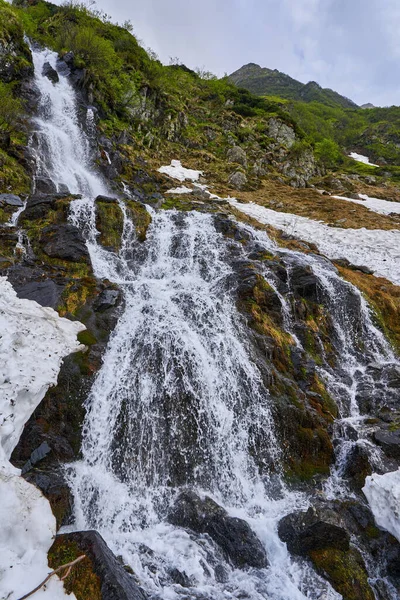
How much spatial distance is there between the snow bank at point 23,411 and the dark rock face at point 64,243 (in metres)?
2.52

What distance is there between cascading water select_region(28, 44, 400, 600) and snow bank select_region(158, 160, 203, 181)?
1530 centimetres

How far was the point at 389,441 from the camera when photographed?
8.35 meters

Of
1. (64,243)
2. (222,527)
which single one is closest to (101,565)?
(222,527)

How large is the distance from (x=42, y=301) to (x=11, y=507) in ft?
20.9

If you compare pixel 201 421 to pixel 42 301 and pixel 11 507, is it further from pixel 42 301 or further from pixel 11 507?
pixel 42 301

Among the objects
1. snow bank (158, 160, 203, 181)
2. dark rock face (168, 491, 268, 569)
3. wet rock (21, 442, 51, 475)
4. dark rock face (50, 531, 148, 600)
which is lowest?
dark rock face (168, 491, 268, 569)

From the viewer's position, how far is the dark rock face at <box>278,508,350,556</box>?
6281 mm

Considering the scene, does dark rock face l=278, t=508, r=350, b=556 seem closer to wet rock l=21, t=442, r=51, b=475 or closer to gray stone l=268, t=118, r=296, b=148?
wet rock l=21, t=442, r=51, b=475

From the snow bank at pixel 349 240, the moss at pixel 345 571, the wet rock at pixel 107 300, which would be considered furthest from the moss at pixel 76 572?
the snow bank at pixel 349 240

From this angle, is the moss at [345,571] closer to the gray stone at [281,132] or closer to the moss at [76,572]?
the moss at [76,572]

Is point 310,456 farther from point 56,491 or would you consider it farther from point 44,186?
point 44,186

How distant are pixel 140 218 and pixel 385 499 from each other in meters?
15.1

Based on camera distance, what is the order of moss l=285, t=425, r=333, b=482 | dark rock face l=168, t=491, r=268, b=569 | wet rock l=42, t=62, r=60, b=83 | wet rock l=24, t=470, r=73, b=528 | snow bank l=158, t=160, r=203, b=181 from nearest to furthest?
wet rock l=24, t=470, r=73, b=528 → dark rock face l=168, t=491, r=268, b=569 → moss l=285, t=425, r=333, b=482 → snow bank l=158, t=160, r=203, b=181 → wet rock l=42, t=62, r=60, b=83

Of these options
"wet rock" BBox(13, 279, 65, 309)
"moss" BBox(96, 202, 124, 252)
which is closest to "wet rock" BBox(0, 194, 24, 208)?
"moss" BBox(96, 202, 124, 252)
